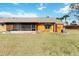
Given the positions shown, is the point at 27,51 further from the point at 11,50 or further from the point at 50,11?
the point at 50,11

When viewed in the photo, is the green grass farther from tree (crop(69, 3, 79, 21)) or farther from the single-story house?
tree (crop(69, 3, 79, 21))

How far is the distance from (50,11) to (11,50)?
756 millimetres

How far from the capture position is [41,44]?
12.1 feet

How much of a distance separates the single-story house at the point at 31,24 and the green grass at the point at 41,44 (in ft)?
0.27

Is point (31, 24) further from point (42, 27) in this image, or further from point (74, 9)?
point (74, 9)

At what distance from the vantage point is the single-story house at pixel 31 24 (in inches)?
144

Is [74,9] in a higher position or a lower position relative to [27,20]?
higher

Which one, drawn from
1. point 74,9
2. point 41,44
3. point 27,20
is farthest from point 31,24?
point 74,9

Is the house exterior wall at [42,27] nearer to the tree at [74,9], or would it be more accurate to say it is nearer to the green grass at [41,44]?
the green grass at [41,44]

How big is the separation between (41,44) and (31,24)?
31 cm

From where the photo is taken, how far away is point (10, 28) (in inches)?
146

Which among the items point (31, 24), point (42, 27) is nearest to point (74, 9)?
point (42, 27)

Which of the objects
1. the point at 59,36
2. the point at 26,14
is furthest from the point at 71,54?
the point at 26,14

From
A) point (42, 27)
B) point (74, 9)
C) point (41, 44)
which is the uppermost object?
point (74, 9)
